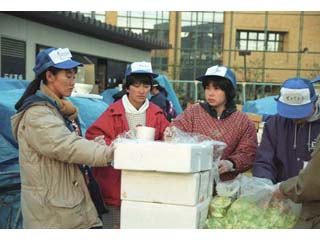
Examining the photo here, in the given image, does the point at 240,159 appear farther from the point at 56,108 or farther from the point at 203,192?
the point at 56,108

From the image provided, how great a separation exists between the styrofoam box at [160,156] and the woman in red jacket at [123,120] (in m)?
0.54

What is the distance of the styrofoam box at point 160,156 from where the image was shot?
177 cm

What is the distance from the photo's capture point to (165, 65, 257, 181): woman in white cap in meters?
2.41

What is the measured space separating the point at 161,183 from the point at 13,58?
19.8 feet

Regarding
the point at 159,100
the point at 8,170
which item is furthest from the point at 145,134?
the point at 159,100

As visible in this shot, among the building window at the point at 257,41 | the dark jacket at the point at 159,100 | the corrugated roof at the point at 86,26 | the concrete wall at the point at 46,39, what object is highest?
the building window at the point at 257,41

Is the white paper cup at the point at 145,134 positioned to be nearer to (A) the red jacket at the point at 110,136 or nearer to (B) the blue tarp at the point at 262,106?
(A) the red jacket at the point at 110,136

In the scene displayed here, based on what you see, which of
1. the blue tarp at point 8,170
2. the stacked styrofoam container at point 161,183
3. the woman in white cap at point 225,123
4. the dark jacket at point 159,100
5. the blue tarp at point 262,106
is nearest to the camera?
the stacked styrofoam container at point 161,183

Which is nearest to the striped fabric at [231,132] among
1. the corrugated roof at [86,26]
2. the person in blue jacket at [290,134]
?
the person in blue jacket at [290,134]

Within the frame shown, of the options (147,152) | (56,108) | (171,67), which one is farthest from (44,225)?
(171,67)

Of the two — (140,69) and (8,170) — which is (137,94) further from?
(8,170)

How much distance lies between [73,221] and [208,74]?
96 cm

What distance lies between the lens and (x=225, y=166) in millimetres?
2307

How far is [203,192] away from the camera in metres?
1.95
